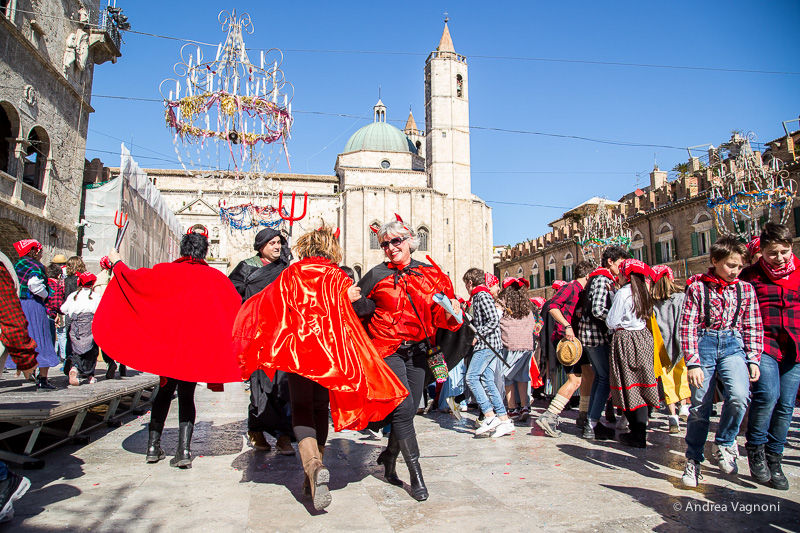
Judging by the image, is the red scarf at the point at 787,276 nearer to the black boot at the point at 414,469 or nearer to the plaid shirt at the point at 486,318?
the plaid shirt at the point at 486,318

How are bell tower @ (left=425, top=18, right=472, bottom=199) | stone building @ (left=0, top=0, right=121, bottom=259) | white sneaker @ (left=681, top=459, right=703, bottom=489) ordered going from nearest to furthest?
white sneaker @ (left=681, top=459, right=703, bottom=489) → stone building @ (left=0, top=0, right=121, bottom=259) → bell tower @ (left=425, top=18, right=472, bottom=199)

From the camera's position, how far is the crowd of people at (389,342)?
3.09m

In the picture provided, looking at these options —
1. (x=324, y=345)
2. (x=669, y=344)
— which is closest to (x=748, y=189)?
(x=669, y=344)

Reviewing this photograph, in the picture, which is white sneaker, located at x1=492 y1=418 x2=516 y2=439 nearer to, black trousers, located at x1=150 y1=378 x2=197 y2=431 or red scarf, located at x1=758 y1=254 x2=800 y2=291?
red scarf, located at x1=758 y1=254 x2=800 y2=291

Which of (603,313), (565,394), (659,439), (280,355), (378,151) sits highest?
(378,151)

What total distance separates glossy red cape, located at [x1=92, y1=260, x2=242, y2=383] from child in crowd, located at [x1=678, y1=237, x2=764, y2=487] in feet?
10.7

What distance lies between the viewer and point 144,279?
4.06 metres

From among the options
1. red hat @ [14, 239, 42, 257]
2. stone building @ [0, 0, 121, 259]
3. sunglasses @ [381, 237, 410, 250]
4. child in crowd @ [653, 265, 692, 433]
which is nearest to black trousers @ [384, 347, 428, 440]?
sunglasses @ [381, 237, 410, 250]

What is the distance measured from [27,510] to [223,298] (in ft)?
6.00

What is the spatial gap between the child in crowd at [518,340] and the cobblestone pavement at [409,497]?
4.86 feet

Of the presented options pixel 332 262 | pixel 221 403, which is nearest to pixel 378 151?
pixel 221 403

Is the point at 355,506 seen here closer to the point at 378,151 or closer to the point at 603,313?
the point at 603,313

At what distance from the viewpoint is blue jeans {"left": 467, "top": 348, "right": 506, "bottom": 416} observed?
211 inches

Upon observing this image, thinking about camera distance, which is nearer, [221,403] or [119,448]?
[119,448]
